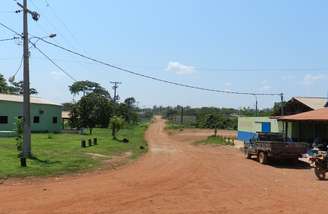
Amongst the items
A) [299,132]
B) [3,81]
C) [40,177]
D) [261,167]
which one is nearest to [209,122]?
[3,81]

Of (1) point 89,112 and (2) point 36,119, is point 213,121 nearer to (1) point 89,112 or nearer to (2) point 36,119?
(1) point 89,112

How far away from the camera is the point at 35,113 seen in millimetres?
62594

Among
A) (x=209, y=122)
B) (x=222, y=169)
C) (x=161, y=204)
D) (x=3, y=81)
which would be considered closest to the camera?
(x=161, y=204)

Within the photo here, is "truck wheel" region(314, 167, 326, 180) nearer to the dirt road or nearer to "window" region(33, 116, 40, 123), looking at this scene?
the dirt road

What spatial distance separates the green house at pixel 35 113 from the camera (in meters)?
57.2

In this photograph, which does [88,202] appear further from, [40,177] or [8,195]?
[40,177]

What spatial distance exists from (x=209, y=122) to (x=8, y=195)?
101m

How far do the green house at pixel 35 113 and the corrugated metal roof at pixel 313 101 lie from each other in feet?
103

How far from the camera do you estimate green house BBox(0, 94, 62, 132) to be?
57156mm

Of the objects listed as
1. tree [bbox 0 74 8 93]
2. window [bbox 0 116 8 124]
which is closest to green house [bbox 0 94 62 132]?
window [bbox 0 116 8 124]

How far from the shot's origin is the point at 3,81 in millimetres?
94312

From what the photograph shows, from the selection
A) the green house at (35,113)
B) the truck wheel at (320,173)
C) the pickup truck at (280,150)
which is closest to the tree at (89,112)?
the green house at (35,113)

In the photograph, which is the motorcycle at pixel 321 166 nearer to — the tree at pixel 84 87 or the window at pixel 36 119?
the window at pixel 36 119

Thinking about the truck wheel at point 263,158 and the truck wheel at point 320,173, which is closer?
the truck wheel at point 320,173
